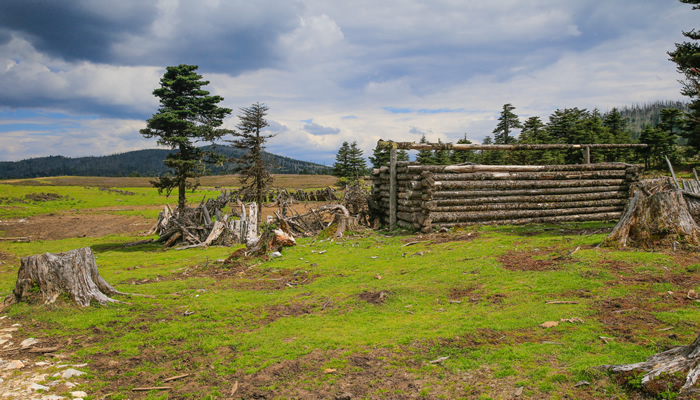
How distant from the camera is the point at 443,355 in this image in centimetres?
479

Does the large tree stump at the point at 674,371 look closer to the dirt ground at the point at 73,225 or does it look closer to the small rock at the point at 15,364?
the small rock at the point at 15,364

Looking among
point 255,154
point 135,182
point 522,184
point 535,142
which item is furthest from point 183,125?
point 135,182

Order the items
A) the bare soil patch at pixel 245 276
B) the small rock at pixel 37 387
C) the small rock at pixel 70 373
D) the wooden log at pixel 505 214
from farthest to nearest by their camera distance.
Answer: the wooden log at pixel 505 214, the bare soil patch at pixel 245 276, the small rock at pixel 70 373, the small rock at pixel 37 387

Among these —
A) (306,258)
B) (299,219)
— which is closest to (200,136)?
(299,219)

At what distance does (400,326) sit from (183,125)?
20.2 m

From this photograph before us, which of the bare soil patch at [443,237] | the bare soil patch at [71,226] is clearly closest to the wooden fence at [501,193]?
the bare soil patch at [443,237]

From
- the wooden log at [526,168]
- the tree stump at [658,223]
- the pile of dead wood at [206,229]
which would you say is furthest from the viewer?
the pile of dead wood at [206,229]

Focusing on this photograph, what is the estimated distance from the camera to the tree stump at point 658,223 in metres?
8.13

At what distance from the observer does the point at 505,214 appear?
50.0ft

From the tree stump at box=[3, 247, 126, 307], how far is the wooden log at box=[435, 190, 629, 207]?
11351 mm

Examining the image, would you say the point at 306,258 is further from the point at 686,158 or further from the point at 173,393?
the point at 686,158

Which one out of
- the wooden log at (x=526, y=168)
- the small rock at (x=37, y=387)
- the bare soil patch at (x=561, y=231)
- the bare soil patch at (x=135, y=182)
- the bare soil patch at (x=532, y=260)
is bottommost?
the small rock at (x=37, y=387)

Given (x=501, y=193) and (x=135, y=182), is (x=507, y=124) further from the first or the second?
(x=135, y=182)

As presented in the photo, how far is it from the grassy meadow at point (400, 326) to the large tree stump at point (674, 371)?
105 millimetres
